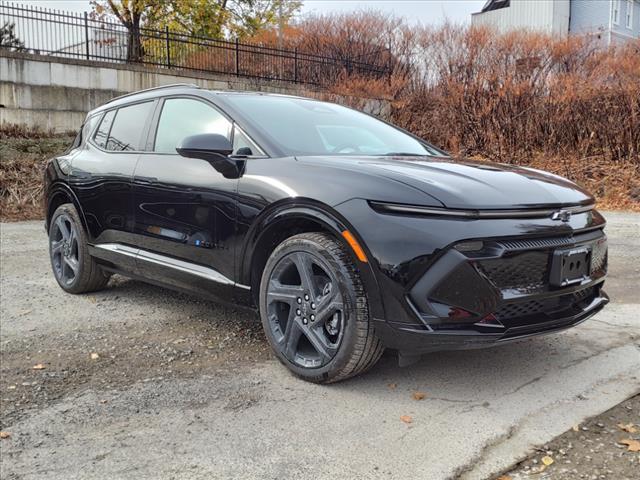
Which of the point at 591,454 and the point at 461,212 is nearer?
the point at 591,454

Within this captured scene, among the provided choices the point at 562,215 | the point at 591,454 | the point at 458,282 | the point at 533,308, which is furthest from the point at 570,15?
the point at 591,454

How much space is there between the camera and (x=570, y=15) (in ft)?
115

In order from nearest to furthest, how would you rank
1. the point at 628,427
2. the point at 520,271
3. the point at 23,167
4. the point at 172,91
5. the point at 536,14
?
the point at 628,427, the point at 520,271, the point at 172,91, the point at 23,167, the point at 536,14

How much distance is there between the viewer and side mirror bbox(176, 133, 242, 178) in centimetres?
346

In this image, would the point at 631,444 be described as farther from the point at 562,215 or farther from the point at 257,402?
the point at 257,402

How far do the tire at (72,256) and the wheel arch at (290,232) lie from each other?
212 centimetres

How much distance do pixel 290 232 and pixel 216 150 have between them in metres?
0.65

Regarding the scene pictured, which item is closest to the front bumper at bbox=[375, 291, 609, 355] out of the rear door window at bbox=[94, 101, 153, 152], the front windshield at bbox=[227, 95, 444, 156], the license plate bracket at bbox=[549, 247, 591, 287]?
the license plate bracket at bbox=[549, 247, 591, 287]

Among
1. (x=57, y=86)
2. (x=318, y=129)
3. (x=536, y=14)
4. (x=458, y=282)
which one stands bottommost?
(x=458, y=282)

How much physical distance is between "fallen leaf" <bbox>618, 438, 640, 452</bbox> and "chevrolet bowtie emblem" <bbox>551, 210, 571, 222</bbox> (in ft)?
3.39

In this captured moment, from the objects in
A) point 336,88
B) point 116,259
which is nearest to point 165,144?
point 116,259

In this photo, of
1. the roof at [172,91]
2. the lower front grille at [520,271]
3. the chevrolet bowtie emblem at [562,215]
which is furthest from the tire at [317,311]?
the roof at [172,91]

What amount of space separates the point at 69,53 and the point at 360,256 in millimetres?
13384

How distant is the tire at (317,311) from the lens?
9.55 feet
